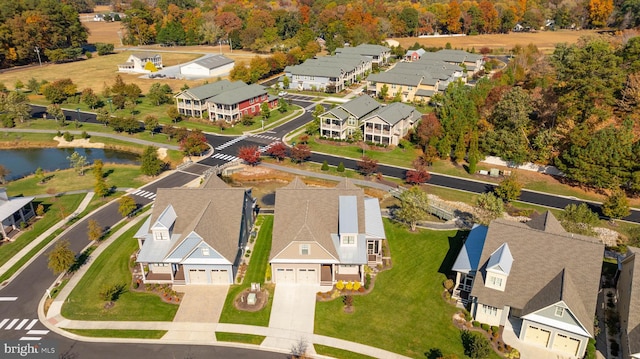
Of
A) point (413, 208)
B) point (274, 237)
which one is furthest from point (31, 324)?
point (413, 208)

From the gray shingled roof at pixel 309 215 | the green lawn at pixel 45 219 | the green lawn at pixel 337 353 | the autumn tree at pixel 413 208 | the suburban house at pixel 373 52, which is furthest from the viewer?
the suburban house at pixel 373 52

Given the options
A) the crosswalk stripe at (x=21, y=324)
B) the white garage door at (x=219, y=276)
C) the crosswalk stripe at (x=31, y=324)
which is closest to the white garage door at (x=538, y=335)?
the white garage door at (x=219, y=276)

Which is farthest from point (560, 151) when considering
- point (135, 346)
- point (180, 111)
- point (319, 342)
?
point (180, 111)

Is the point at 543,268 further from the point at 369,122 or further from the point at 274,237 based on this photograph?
the point at 369,122

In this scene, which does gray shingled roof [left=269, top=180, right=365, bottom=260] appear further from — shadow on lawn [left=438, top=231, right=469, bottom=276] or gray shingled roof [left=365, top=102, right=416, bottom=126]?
gray shingled roof [left=365, top=102, right=416, bottom=126]

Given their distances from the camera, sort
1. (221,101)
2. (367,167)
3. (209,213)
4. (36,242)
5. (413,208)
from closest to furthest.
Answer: (209,213) < (36,242) < (413,208) < (367,167) < (221,101)

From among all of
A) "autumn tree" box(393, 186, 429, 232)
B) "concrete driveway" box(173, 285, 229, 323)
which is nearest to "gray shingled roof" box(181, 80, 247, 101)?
"autumn tree" box(393, 186, 429, 232)

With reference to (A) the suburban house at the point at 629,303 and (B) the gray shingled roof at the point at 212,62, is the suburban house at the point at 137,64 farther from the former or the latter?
(A) the suburban house at the point at 629,303
